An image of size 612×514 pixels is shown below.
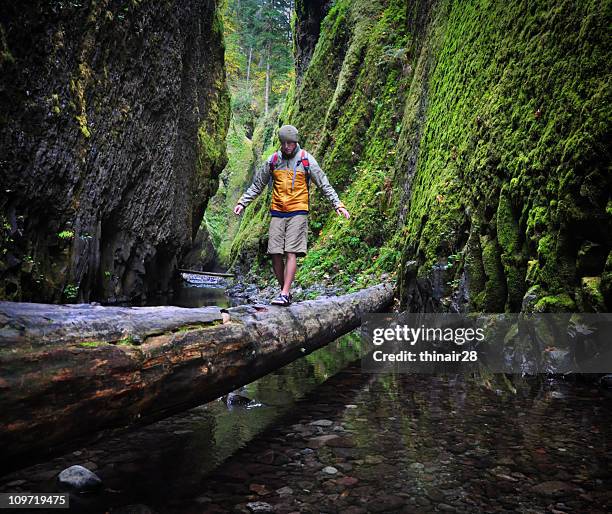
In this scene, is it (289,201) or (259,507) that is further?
(289,201)

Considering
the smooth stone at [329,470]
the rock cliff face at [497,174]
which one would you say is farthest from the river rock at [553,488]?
the rock cliff face at [497,174]

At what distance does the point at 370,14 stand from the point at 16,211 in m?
17.8

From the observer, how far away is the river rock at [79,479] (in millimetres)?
2584

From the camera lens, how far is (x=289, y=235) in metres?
5.22

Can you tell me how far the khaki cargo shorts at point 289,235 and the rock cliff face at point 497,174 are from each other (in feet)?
8.22

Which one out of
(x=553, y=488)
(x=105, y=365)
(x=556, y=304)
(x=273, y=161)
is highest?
(x=273, y=161)

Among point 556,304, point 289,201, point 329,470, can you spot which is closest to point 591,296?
point 556,304

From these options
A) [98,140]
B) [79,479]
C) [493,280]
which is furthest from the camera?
[98,140]

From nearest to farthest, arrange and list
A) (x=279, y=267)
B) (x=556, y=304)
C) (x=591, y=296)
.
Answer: (x=591, y=296) < (x=556, y=304) < (x=279, y=267)

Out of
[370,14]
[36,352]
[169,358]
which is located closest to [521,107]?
[169,358]

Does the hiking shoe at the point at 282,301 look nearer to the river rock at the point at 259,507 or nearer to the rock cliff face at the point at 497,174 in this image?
the river rock at the point at 259,507

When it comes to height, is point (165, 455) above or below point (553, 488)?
below

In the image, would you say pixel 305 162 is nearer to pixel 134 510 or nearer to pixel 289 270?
pixel 289 270

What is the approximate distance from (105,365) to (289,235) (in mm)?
3154
